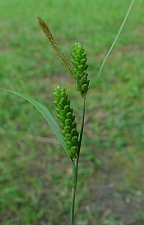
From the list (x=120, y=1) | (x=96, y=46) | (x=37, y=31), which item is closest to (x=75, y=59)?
(x=96, y=46)

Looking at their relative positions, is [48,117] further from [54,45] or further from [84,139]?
[84,139]

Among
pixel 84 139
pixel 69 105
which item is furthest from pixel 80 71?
pixel 84 139

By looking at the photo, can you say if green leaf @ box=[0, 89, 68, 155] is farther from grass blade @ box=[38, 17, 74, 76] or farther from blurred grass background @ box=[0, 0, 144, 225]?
blurred grass background @ box=[0, 0, 144, 225]

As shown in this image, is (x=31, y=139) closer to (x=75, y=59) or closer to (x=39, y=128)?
(x=39, y=128)

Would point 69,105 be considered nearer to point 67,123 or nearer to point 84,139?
point 67,123

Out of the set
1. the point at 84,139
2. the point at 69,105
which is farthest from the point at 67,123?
the point at 84,139

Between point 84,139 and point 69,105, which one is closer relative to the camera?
point 69,105

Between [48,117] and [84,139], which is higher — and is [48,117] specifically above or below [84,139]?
below

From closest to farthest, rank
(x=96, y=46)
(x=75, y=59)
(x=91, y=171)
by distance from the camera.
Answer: (x=75, y=59)
(x=91, y=171)
(x=96, y=46)
